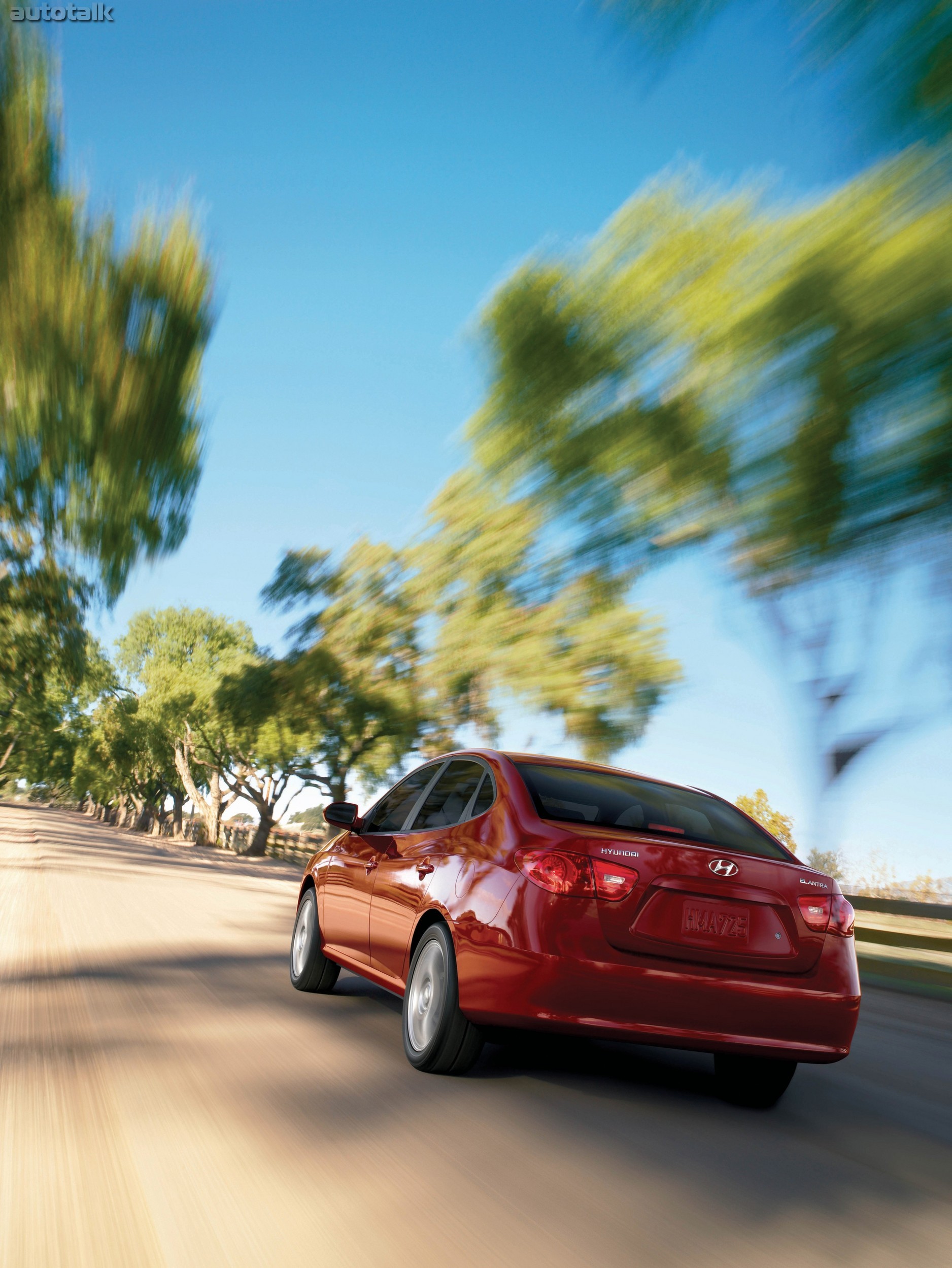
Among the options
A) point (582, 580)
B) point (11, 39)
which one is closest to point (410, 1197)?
point (582, 580)

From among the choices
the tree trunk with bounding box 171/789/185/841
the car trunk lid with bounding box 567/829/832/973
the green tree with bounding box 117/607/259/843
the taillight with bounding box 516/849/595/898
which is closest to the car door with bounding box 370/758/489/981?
the taillight with bounding box 516/849/595/898

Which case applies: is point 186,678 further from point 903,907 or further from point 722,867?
point 722,867

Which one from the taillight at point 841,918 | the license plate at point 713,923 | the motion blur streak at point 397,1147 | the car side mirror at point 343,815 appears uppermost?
the car side mirror at point 343,815

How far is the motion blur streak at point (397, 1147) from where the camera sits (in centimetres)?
325

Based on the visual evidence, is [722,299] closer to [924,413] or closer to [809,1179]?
[924,413]

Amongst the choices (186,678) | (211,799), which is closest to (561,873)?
(186,678)

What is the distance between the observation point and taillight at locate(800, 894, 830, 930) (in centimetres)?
485

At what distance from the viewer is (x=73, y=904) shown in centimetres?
1266

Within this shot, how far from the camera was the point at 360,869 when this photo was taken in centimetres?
684

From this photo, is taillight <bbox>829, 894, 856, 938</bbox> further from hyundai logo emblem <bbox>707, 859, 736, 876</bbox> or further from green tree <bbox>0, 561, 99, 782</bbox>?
green tree <bbox>0, 561, 99, 782</bbox>

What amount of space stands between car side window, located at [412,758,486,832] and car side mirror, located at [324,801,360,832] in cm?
87

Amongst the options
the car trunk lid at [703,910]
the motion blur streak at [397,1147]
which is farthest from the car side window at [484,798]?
the motion blur streak at [397,1147]

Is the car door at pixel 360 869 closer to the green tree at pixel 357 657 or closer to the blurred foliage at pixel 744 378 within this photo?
the blurred foliage at pixel 744 378

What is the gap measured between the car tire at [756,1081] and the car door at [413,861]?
1.60m
